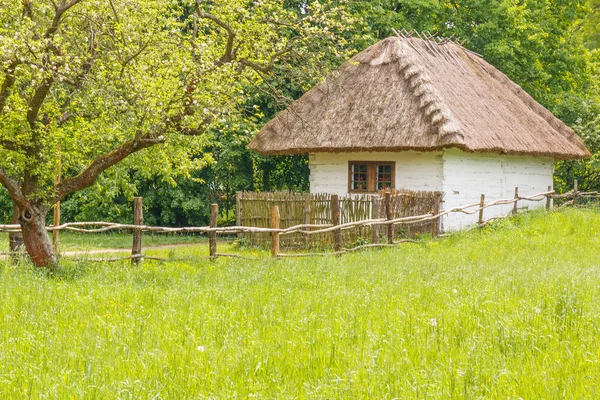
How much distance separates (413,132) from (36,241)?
10370 mm

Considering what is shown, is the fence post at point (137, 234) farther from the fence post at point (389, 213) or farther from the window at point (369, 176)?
the window at point (369, 176)

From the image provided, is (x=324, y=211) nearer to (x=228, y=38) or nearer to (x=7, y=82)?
(x=228, y=38)

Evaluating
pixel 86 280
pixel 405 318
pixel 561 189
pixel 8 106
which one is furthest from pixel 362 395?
pixel 561 189

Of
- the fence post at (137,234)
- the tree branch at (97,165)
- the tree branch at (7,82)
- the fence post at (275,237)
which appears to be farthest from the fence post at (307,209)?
the tree branch at (7,82)

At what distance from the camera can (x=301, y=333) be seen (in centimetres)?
517

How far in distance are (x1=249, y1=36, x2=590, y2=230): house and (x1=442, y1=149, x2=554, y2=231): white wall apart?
0.03 meters

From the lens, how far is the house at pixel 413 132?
17172mm

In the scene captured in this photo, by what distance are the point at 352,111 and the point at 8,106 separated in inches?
428

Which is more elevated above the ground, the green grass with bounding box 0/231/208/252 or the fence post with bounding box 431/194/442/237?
the fence post with bounding box 431/194/442/237

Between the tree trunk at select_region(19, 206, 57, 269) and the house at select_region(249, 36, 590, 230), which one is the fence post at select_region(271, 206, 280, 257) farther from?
the house at select_region(249, 36, 590, 230)

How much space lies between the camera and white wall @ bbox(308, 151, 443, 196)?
17.6 m

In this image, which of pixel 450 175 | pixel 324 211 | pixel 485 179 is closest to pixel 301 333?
pixel 324 211

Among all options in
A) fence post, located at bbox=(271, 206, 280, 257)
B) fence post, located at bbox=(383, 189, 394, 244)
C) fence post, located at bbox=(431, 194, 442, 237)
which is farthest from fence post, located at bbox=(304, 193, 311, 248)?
fence post, located at bbox=(271, 206, 280, 257)

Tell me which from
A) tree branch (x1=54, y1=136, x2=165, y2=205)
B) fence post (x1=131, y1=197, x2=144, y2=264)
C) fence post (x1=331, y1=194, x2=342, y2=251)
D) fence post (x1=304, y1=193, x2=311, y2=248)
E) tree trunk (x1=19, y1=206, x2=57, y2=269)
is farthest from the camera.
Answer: fence post (x1=304, y1=193, x2=311, y2=248)
